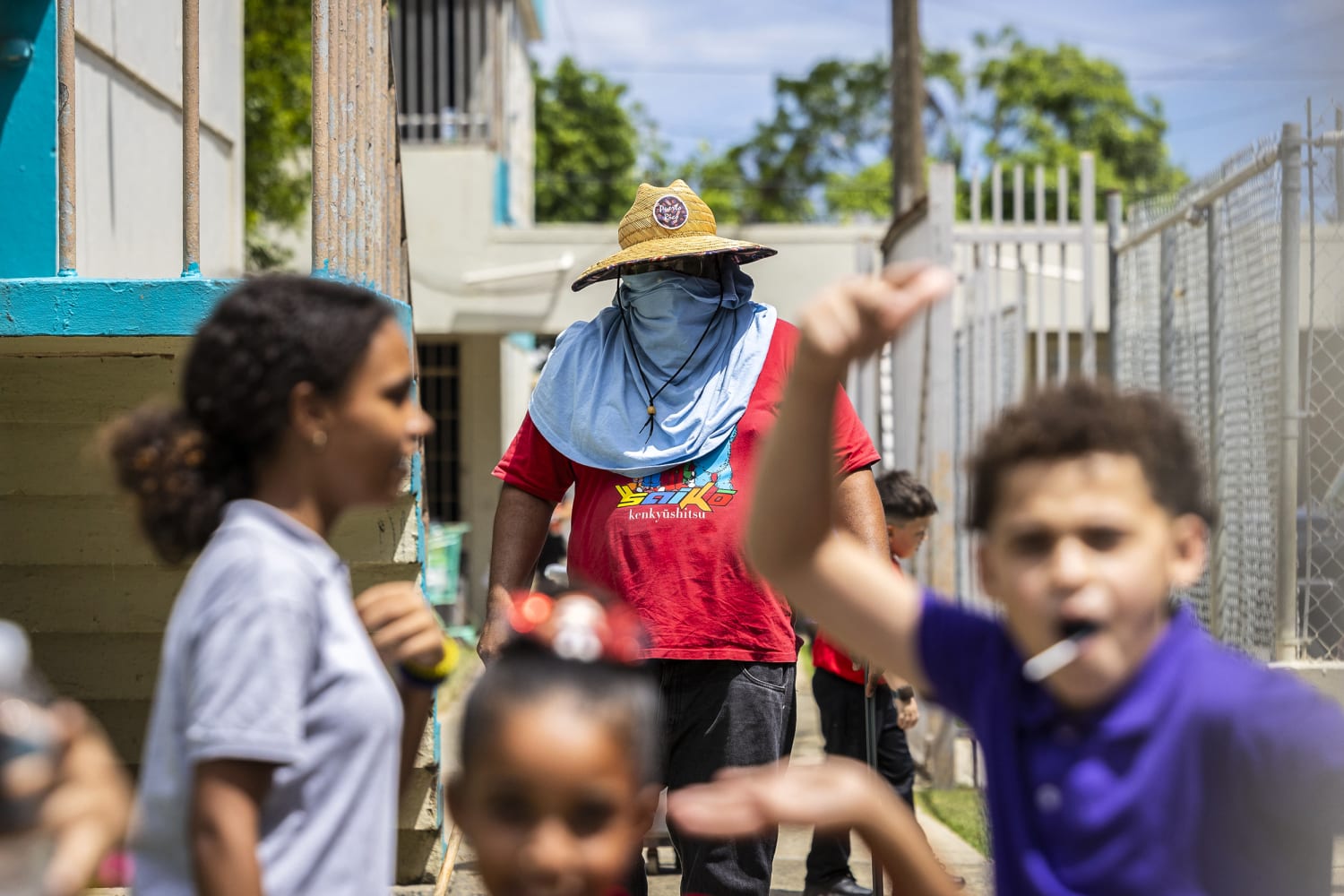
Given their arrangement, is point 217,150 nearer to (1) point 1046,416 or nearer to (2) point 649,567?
(2) point 649,567

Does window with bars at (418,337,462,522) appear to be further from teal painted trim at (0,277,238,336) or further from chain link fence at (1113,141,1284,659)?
teal painted trim at (0,277,238,336)

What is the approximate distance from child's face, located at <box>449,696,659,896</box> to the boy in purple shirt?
0.41 metres

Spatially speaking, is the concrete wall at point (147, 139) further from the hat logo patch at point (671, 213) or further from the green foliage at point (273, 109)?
the green foliage at point (273, 109)

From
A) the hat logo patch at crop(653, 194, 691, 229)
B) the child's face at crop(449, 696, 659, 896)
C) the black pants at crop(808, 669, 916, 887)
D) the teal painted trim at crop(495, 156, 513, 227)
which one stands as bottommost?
the black pants at crop(808, 669, 916, 887)

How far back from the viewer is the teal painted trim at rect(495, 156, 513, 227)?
15.4 metres

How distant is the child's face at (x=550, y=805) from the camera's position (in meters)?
1.87

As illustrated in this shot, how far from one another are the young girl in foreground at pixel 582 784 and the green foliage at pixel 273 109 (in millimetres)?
12195

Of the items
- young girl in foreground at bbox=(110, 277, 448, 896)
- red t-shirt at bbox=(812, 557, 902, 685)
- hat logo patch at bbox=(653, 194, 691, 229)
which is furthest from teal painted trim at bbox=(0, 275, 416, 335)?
red t-shirt at bbox=(812, 557, 902, 685)

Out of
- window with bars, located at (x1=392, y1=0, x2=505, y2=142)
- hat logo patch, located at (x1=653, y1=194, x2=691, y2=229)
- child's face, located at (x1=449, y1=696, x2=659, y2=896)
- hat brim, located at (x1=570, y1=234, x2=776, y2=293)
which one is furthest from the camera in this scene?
window with bars, located at (x1=392, y1=0, x2=505, y2=142)

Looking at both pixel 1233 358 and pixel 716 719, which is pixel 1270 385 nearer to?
pixel 1233 358

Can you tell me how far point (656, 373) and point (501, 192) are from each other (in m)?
12.5

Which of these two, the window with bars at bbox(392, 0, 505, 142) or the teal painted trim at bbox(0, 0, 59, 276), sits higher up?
the window with bars at bbox(392, 0, 505, 142)

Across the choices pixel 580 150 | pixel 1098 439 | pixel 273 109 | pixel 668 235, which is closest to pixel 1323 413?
pixel 668 235

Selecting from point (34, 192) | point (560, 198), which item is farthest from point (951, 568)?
point (560, 198)
